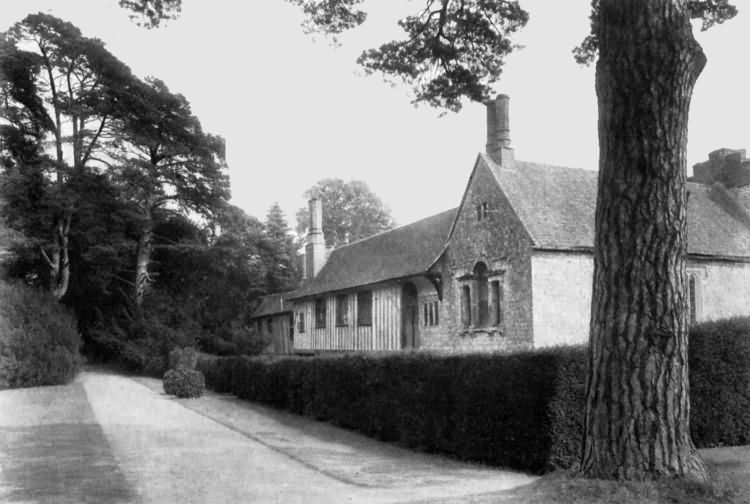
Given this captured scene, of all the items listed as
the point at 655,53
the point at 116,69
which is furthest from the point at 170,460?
the point at 116,69

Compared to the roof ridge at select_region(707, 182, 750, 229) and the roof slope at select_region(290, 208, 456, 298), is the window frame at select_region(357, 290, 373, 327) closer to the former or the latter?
the roof slope at select_region(290, 208, 456, 298)

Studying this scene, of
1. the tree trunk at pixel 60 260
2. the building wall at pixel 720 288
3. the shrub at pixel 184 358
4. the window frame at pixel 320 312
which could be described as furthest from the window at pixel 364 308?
the tree trunk at pixel 60 260

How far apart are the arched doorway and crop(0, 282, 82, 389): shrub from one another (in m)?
11.8

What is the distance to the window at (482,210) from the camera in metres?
21.3

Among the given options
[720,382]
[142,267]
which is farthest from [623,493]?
[142,267]

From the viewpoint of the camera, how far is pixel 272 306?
4312cm

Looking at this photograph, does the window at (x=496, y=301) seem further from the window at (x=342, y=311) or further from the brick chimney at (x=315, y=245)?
the brick chimney at (x=315, y=245)

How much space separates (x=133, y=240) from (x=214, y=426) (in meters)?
18.5

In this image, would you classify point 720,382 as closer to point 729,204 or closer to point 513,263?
point 513,263

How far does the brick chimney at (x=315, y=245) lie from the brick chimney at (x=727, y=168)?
19374 mm

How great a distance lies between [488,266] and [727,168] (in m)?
12.5

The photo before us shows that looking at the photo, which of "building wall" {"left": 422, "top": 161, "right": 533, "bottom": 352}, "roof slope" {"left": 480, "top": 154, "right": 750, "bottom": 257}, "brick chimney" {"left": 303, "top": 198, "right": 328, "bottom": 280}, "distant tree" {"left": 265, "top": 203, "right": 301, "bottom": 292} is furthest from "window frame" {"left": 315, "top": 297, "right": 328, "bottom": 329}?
"distant tree" {"left": 265, "top": 203, "right": 301, "bottom": 292}

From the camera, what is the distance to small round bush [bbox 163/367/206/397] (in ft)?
68.8

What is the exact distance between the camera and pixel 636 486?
5.75 m
